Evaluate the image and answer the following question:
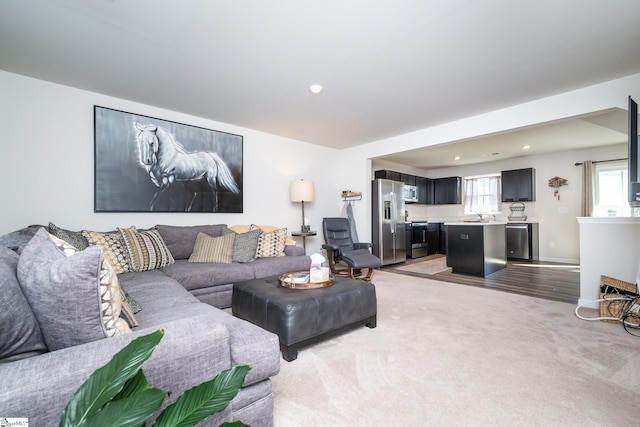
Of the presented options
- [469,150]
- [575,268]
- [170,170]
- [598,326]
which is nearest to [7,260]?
[170,170]

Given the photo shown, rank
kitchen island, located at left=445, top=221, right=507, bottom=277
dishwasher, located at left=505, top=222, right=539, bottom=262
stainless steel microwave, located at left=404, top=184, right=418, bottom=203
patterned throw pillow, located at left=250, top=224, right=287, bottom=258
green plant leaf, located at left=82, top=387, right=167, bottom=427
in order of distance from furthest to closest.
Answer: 1. stainless steel microwave, located at left=404, top=184, right=418, bottom=203
2. dishwasher, located at left=505, top=222, right=539, bottom=262
3. kitchen island, located at left=445, top=221, right=507, bottom=277
4. patterned throw pillow, located at left=250, top=224, right=287, bottom=258
5. green plant leaf, located at left=82, top=387, right=167, bottom=427

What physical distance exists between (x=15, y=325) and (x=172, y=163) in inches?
124

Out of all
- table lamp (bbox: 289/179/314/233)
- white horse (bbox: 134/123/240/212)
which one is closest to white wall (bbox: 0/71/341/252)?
white horse (bbox: 134/123/240/212)

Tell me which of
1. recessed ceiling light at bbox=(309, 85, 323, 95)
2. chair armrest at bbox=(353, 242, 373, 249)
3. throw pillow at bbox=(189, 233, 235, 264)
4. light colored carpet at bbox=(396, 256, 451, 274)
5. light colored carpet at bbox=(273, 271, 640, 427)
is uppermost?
recessed ceiling light at bbox=(309, 85, 323, 95)

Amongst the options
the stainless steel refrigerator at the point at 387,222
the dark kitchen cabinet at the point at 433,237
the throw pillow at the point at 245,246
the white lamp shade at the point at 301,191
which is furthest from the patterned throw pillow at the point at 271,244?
the dark kitchen cabinet at the point at 433,237

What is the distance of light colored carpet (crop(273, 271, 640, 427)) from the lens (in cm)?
144

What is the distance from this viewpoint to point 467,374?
1.80 metres

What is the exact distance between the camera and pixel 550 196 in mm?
6324

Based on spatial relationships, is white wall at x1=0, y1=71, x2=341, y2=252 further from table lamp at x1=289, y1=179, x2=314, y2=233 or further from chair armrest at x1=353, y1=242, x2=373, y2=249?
chair armrest at x1=353, y1=242, x2=373, y2=249

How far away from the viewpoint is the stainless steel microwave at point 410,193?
23.4ft

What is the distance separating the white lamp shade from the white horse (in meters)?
1.03

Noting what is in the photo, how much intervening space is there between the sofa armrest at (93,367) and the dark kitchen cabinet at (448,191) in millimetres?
7729

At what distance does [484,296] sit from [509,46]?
8.81 ft

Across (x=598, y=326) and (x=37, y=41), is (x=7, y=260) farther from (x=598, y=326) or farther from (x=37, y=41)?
(x=598, y=326)
